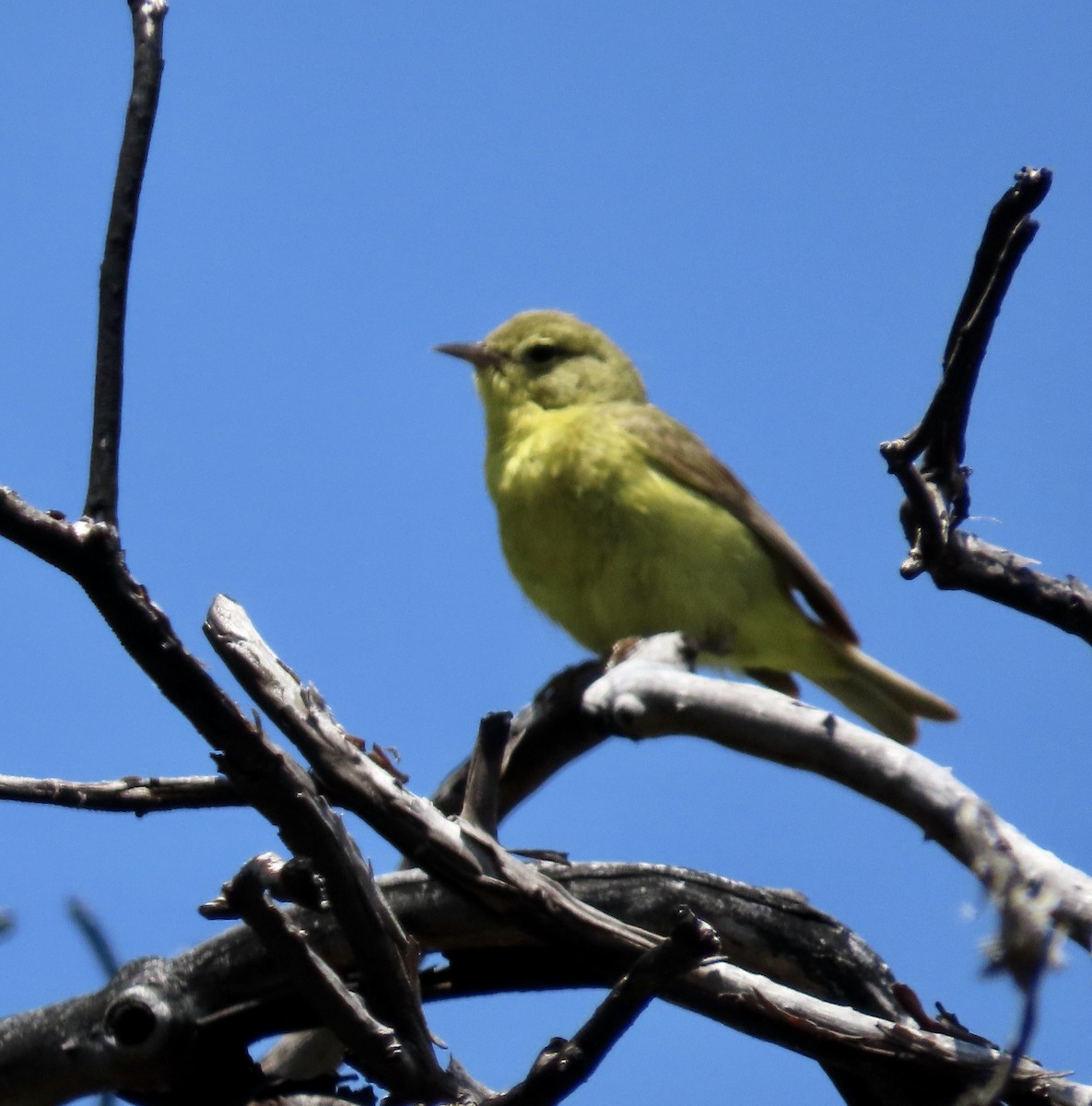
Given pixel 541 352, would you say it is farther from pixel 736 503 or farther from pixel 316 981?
pixel 316 981

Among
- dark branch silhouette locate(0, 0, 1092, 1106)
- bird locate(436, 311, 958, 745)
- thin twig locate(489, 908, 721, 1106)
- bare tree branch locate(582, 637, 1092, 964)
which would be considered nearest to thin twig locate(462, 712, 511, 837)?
dark branch silhouette locate(0, 0, 1092, 1106)

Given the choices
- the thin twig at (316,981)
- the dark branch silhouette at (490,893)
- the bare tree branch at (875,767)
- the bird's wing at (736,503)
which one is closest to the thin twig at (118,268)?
the dark branch silhouette at (490,893)

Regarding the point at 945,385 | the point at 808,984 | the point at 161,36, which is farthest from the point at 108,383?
the point at 808,984

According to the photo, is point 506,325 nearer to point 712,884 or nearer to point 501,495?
point 501,495

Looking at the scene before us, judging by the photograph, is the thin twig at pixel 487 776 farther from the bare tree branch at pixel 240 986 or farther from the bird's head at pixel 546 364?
the bird's head at pixel 546 364

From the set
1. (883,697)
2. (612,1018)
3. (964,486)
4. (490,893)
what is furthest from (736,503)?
(612,1018)

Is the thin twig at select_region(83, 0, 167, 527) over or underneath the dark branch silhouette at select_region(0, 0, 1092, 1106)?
over

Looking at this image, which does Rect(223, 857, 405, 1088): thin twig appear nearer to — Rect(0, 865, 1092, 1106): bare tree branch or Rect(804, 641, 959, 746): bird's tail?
Rect(0, 865, 1092, 1106): bare tree branch

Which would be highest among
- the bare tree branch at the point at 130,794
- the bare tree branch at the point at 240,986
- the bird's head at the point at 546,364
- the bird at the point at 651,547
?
the bird's head at the point at 546,364
